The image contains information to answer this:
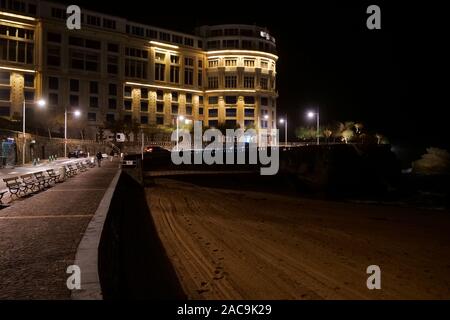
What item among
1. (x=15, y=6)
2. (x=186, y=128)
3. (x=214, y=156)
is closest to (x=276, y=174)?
(x=214, y=156)

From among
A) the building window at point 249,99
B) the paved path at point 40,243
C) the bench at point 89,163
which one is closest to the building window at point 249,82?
the building window at point 249,99

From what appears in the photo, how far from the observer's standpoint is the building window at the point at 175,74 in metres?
111

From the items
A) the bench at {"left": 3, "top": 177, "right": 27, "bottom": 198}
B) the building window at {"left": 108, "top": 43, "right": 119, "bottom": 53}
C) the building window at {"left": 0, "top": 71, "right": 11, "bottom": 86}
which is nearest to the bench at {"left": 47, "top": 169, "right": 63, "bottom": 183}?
the bench at {"left": 3, "top": 177, "right": 27, "bottom": 198}

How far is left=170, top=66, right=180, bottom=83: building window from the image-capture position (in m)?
111

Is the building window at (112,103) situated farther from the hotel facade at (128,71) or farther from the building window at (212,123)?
the building window at (212,123)

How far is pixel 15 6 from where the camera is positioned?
8306 centimetres

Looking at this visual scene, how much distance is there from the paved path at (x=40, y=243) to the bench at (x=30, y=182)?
2.36 metres

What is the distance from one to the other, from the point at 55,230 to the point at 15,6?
86535mm

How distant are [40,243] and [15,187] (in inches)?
423

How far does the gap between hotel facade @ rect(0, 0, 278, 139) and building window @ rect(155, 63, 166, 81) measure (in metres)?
0.25

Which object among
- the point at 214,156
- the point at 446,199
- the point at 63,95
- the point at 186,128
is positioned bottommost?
the point at 446,199

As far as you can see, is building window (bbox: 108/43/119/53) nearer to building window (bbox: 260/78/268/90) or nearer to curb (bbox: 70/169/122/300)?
building window (bbox: 260/78/268/90)

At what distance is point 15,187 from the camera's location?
19.3m
